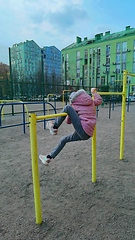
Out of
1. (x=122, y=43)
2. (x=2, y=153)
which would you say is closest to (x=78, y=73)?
(x=122, y=43)

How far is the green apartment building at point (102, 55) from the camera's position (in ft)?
87.5

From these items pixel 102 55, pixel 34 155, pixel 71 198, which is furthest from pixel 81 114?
pixel 102 55

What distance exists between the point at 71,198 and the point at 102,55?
104 feet

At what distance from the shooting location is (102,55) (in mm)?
30562

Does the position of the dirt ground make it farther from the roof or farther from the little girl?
the roof

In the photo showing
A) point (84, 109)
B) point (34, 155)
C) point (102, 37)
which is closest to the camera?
point (34, 155)

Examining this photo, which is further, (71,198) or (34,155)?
(71,198)

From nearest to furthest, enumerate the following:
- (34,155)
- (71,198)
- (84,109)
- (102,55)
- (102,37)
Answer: (34,155)
(84,109)
(71,198)
(102,55)
(102,37)

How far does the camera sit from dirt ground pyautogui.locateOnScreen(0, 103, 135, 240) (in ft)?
4.33

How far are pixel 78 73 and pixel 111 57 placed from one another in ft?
19.8

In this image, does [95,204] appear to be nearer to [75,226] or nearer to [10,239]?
[75,226]

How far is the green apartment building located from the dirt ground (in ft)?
75.0

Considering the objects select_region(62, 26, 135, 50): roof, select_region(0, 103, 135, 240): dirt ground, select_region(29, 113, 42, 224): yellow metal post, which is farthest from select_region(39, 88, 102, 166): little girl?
select_region(62, 26, 135, 50): roof

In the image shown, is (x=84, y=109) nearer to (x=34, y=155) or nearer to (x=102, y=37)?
(x=34, y=155)
